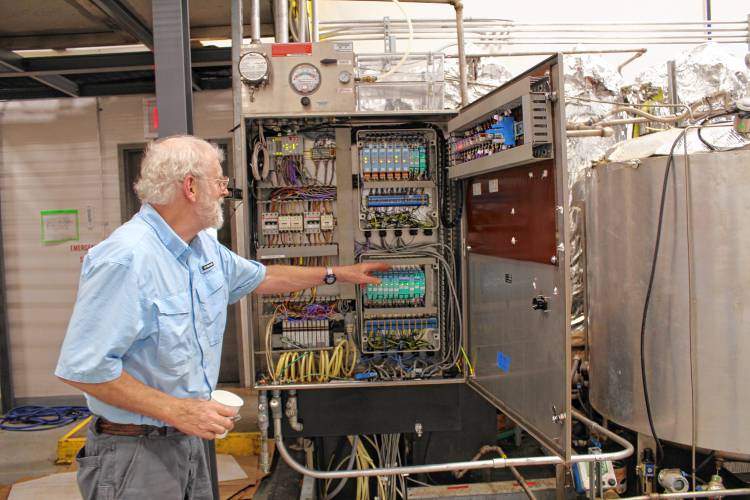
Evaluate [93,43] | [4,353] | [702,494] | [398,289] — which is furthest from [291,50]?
[4,353]

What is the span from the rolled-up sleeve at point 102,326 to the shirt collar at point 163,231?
18 cm

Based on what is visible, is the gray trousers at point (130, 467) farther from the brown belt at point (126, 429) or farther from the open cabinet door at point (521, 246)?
the open cabinet door at point (521, 246)

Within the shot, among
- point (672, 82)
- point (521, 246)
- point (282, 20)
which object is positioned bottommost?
point (521, 246)

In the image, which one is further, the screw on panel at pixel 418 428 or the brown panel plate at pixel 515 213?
the screw on panel at pixel 418 428

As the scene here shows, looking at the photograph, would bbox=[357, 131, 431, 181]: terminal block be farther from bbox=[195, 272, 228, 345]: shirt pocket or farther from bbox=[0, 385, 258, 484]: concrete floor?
bbox=[0, 385, 258, 484]: concrete floor

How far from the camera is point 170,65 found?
2180mm

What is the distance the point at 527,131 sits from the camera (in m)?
1.75

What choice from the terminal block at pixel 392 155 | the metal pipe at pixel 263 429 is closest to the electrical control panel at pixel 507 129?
the terminal block at pixel 392 155

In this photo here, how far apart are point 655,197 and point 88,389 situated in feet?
7.15

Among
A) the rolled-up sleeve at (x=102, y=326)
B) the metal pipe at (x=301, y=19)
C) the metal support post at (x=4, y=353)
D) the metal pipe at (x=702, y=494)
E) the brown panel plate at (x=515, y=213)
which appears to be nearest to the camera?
the rolled-up sleeve at (x=102, y=326)

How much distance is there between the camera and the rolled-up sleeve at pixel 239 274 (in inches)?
81.0

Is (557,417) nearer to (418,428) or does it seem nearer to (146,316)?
(418,428)

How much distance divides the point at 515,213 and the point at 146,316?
4.35 ft

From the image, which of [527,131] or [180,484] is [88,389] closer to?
[180,484]
